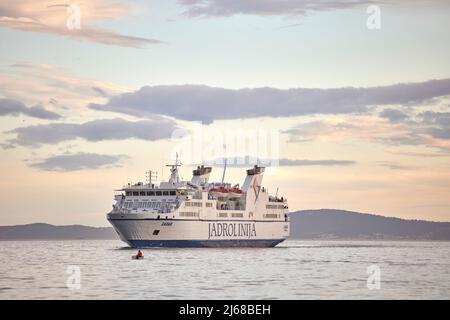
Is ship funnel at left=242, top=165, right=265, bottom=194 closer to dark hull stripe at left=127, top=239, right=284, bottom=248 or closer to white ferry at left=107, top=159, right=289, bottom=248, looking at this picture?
white ferry at left=107, top=159, right=289, bottom=248

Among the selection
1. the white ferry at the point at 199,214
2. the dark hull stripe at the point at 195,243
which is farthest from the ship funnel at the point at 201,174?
the dark hull stripe at the point at 195,243

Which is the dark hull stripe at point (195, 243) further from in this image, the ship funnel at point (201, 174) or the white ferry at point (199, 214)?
the ship funnel at point (201, 174)

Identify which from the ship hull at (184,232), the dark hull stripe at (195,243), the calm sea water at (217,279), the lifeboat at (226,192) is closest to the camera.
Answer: the calm sea water at (217,279)

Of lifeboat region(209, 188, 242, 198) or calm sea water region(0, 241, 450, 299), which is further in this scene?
lifeboat region(209, 188, 242, 198)

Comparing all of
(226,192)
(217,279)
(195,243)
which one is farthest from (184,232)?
(217,279)

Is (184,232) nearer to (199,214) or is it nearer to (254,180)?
(199,214)

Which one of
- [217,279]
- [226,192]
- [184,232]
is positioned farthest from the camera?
[226,192]

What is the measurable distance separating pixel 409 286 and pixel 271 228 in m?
57.2

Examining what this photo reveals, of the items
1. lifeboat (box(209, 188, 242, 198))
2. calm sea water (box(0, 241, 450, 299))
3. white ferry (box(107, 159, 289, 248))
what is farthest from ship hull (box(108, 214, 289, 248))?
calm sea water (box(0, 241, 450, 299))

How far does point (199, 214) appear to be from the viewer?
103 meters

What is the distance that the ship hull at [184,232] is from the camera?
9750 cm

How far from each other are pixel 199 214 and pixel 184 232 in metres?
4.00

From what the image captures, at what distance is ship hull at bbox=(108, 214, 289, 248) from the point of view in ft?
320
